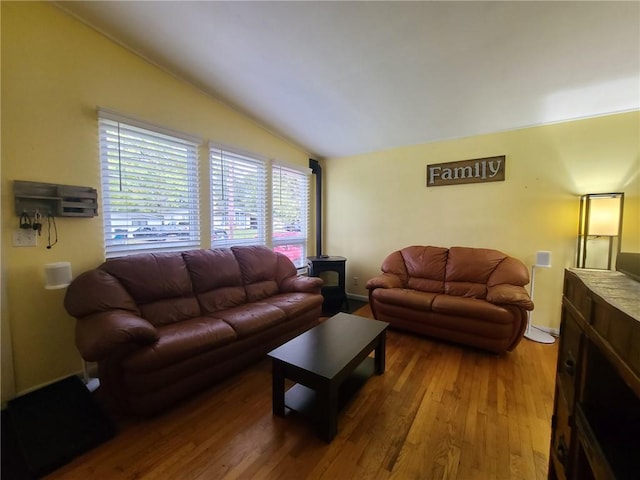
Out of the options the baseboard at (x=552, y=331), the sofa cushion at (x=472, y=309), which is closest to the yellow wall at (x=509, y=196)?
the baseboard at (x=552, y=331)

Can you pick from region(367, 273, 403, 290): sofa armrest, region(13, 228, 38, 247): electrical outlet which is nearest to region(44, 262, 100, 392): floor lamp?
region(13, 228, 38, 247): electrical outlet

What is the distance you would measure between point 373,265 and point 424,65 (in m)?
2.81

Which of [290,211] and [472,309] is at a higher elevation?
[290,211]

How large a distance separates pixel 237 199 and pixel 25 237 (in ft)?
6.30

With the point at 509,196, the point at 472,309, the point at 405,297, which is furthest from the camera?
the point at 509,196

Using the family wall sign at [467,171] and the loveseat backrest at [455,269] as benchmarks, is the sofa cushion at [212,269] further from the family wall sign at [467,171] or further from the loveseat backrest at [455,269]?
the family wall sign at [467,171]

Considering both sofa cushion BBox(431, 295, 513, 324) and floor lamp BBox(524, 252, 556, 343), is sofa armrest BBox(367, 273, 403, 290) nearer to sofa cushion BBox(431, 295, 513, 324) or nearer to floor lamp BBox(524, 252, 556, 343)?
sofa cushion BBox(431, 295, 513, 324)

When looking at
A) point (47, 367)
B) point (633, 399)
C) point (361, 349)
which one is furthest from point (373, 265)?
point (47, 367)

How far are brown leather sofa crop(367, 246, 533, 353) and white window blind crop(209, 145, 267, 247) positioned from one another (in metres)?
1.80

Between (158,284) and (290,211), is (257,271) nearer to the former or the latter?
(158,284)

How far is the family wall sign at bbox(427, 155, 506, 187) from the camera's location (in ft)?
10.8

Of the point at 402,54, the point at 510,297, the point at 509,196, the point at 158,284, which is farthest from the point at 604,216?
the point at 158,284

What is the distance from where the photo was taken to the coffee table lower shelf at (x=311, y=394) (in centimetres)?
175

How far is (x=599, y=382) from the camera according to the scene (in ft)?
2.96
